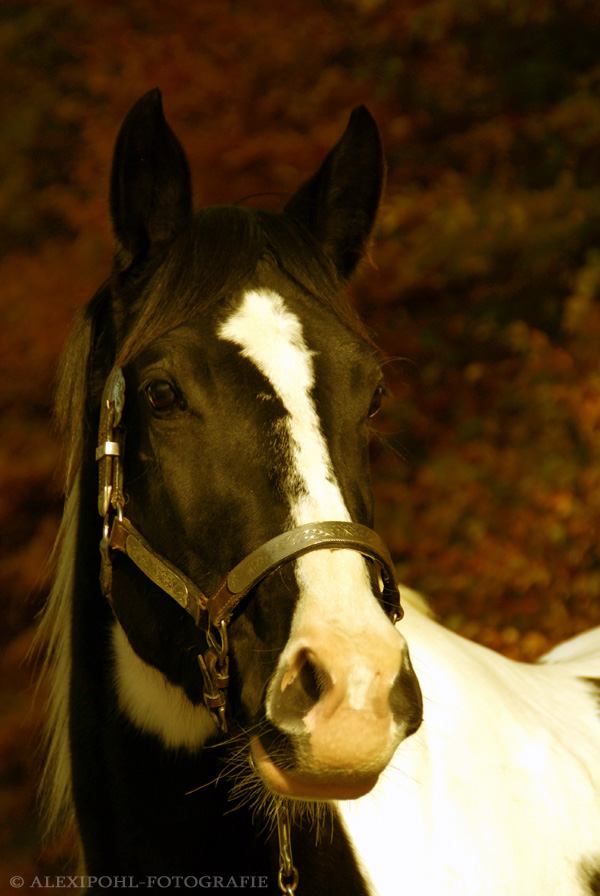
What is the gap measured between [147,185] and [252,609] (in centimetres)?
81

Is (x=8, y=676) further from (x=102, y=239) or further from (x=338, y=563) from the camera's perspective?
(x=338, y=563)

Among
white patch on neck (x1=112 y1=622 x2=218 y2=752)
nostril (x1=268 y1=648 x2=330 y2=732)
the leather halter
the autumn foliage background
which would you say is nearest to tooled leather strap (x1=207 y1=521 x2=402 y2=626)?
the leather halter

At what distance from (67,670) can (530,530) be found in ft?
10.5

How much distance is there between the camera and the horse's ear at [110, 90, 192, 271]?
1396mm

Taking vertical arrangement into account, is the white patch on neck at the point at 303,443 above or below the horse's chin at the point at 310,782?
above

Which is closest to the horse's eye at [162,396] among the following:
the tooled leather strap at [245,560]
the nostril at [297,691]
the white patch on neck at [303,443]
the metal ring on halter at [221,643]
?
the white patch on neck at [303,443]

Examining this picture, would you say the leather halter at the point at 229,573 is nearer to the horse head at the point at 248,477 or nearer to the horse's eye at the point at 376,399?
the horse head at the point at 248,477

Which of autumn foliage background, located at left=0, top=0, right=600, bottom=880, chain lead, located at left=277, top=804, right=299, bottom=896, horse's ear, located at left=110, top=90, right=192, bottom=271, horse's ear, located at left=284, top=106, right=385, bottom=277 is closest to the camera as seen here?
chain lead, located at left=277, top=804, right=299, bottom=896

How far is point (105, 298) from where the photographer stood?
1.58 meters

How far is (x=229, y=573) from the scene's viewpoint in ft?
3.86

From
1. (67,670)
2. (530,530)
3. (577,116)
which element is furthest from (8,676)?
(577,116)

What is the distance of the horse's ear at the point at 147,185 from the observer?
140cm

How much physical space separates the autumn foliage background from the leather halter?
2.47 metres

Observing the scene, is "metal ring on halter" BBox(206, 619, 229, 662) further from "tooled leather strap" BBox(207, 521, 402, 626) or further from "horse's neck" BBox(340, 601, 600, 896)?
"horse's neck" BBox(340, 601, 600, 896)
